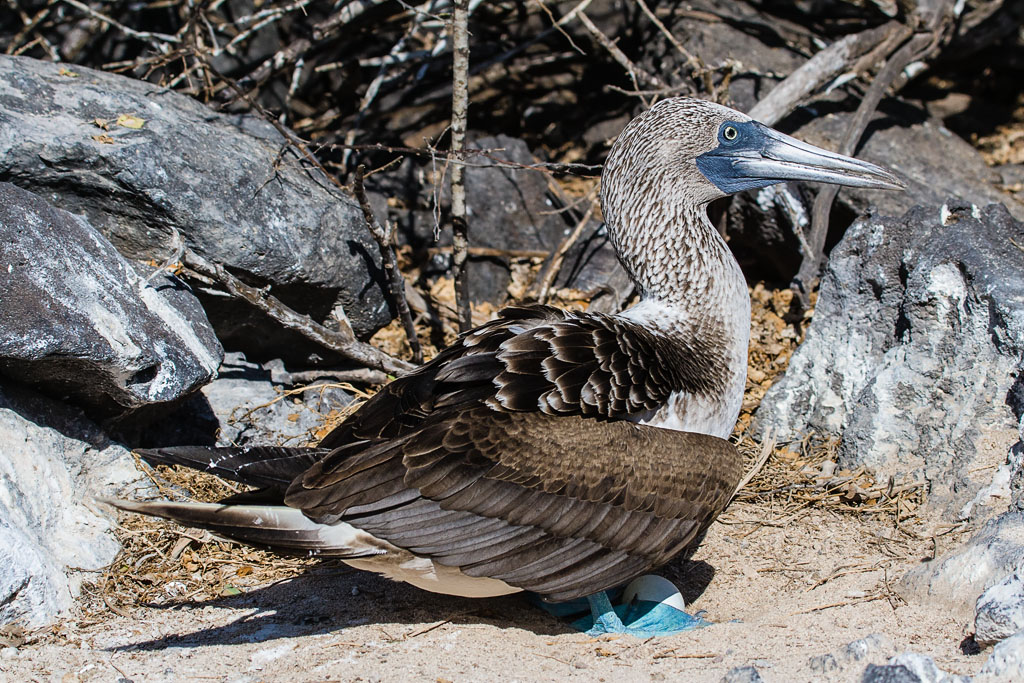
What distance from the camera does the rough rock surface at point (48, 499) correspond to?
11.6 feet

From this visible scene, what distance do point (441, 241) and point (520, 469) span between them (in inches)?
123

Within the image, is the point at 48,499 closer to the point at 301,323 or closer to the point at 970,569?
the point at 301,323

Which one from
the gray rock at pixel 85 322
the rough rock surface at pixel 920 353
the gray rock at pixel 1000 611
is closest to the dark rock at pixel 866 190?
the rough rock surface at pixel 920 353

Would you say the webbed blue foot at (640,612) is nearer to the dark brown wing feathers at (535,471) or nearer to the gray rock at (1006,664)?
the dark brown wing feathers at (535,471)

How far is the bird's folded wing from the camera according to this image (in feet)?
11.2

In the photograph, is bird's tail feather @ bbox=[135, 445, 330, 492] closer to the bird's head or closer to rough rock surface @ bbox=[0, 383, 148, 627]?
rough rock surface @ bbox=[0, 383, 148, 627]

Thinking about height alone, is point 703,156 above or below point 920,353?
above

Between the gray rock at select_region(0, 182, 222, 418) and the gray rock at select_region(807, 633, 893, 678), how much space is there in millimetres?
2673

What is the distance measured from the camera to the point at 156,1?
7.00 metres

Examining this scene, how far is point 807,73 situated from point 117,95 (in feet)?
12.2

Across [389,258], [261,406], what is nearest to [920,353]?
[389,258]

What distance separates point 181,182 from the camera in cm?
468

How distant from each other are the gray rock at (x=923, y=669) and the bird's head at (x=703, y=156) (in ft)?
6.63

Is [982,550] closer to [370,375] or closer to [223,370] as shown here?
[370,375]
